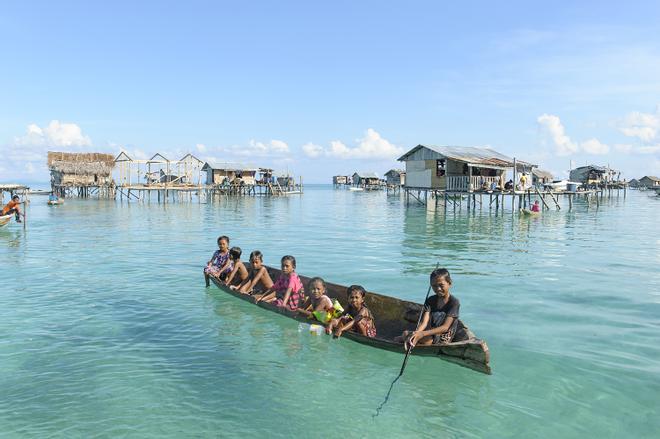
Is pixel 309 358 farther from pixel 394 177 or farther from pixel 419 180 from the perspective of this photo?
pixel 394 177

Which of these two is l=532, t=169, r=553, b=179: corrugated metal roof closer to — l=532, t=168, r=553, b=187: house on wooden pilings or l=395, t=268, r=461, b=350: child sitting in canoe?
l=532, t=168, r=553, b=187: house on wooden pilings

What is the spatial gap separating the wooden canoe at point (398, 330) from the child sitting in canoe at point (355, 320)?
0.48 feet

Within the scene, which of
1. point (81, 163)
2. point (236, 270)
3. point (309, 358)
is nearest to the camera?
point (309, 358)

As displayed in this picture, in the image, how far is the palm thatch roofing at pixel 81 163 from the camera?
54.2 meters

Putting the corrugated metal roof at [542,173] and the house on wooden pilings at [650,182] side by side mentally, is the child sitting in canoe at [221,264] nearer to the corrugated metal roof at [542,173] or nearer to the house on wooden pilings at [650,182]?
the corrugated metal roof at [542,173]

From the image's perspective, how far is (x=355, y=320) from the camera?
775 cm

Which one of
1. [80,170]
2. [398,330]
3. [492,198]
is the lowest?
[398,330]

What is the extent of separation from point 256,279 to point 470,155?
29437mm

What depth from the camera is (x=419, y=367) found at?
7137 mm

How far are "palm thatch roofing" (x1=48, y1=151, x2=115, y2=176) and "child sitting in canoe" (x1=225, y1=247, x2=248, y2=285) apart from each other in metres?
50.9

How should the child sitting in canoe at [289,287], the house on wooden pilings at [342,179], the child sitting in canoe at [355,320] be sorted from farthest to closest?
the house on wooden pilings at [342,179] → the child sitting in canoe at [289,287] → the child sitting in canoe at [355,320]

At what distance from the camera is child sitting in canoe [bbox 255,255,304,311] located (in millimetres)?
9172

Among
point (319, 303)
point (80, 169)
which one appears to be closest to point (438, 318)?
point (319, 303)

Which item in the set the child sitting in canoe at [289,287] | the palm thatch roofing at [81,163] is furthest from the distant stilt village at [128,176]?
the child sitting in canoe at [289,287]
